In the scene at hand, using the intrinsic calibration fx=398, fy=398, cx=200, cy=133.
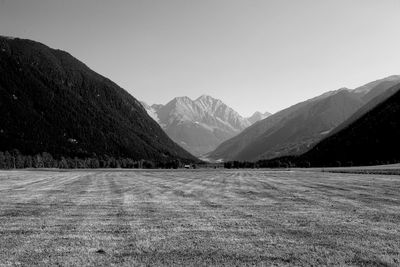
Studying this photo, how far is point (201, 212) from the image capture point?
867 inches

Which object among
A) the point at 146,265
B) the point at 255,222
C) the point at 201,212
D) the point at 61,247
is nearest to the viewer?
the point at 146,265

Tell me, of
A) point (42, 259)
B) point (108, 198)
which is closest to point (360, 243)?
point (42, 259)

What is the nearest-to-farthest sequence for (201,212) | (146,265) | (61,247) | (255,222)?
(146,265) < (61,247) < (255,222) < (201,212)

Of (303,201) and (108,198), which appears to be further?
(108,198)

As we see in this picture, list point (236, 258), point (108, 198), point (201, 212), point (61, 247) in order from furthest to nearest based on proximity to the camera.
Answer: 1. point (108, 198)
2. point (201, 212)
3. point (61, 247)
4. point (236, 258)

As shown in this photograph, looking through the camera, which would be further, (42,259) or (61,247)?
(61,247)

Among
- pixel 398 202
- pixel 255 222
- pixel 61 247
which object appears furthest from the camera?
pixel 398 202

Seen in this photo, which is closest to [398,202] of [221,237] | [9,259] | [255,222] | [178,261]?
[255,222]

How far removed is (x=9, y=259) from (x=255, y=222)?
10.7 metres

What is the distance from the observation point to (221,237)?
15.4 metres

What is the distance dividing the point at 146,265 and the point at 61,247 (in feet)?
12.9

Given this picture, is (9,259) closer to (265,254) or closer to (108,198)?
(265,254)

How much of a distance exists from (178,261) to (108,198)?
18.2 metres

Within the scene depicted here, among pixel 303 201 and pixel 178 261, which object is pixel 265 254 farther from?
pixel 303 201
